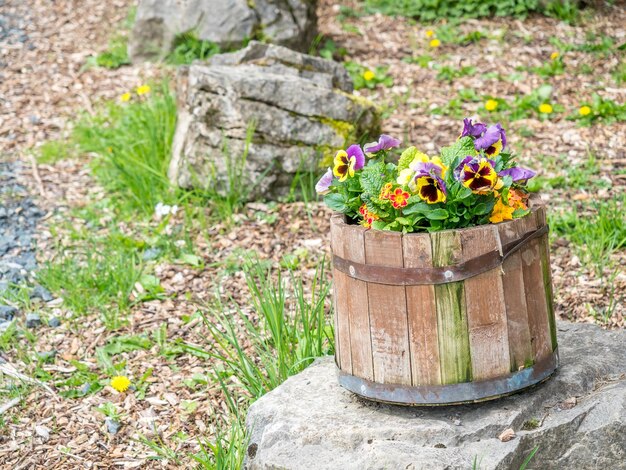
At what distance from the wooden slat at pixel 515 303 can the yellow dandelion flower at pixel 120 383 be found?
1.73 m

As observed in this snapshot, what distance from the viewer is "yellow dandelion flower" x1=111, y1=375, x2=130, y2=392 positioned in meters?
3.63

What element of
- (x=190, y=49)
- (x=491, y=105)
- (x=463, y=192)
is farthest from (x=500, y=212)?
(x=190, y=49)

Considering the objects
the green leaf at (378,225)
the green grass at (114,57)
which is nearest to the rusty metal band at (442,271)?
the green leaf at (378,225)

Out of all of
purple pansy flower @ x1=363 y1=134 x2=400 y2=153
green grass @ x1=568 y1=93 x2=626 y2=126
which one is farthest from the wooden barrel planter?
green grass @ x1=568 y1=93 x2=626 y2=126

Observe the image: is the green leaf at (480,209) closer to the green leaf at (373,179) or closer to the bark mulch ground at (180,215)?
the green leaf at (373,179)

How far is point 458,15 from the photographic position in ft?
25.0

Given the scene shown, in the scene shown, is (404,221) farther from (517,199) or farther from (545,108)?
(545,108)

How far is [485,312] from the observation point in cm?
259

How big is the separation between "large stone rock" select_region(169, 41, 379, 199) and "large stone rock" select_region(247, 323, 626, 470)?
2315 millimetres

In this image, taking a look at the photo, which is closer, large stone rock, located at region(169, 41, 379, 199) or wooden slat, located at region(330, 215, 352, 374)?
wooden slat, located at region(330, 215, 352, 374)

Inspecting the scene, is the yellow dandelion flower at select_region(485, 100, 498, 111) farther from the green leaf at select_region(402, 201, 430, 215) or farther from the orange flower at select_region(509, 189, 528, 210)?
the green leaf at select_region(402, 201, 430, 215)

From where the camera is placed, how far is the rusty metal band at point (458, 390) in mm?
2619

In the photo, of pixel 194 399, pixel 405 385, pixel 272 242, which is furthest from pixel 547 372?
pixel 272 242

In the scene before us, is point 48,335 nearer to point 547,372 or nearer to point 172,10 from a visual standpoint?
point 547,372
